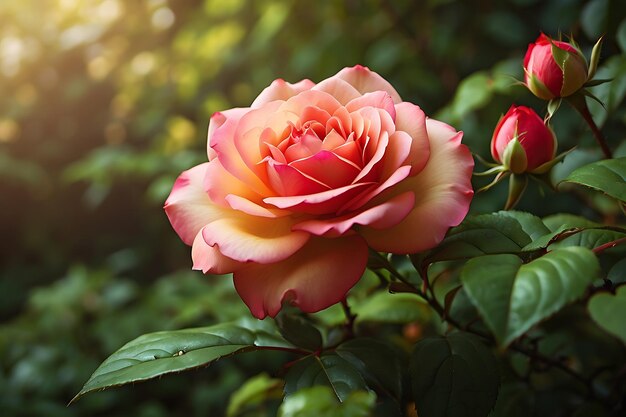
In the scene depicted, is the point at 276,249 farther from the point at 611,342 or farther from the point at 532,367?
the point at 611,342

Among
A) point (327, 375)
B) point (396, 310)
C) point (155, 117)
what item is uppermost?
point (327, 375)

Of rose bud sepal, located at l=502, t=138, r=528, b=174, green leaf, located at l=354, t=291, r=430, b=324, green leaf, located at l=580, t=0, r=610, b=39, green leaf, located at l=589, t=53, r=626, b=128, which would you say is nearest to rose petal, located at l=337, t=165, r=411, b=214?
rose bud sepal, located at l=502, t=138, r=528, b=174

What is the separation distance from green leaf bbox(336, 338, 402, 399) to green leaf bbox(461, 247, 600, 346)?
0.13m

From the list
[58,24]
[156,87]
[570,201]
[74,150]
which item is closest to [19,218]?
[74,150]

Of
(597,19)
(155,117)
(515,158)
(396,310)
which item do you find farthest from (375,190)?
(155,117)

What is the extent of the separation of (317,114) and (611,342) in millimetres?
670

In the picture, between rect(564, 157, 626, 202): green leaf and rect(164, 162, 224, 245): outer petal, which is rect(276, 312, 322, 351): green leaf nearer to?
rect(164, 162, 224, 245): outer petal

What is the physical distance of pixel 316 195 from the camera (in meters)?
0.37

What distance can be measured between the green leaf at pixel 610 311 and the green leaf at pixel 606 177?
8 centimetres

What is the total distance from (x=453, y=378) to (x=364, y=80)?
0.77 ft

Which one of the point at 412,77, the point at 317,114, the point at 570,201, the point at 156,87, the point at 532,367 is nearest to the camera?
the point at 317,114

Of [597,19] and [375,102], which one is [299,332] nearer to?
[375,102]

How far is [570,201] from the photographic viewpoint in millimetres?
990

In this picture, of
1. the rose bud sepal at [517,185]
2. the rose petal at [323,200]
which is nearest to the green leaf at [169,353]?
the rose petal at [323,200]
